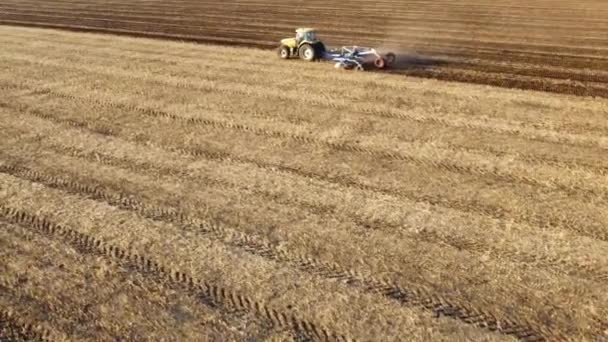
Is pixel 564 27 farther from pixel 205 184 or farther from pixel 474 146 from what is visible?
pixel 205 184

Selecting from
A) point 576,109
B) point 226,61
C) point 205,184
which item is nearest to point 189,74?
point 226,61

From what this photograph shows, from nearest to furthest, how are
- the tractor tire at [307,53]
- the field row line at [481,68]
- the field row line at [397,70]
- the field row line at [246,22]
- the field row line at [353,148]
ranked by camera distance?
the field row line at [353,148] → the field row line at [481,68] → the field row line at [397,70] → the tractor tire at [307,53] → the field row line at [246,22]

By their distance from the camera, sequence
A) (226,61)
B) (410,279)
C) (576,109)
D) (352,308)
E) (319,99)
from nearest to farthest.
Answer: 1. (352,308)
2. (410,279)
3. (576,109)
4. (319,99)
5. (226,61)

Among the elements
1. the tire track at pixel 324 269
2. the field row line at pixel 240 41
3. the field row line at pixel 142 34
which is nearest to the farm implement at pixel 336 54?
the field row line at pixel 240 41

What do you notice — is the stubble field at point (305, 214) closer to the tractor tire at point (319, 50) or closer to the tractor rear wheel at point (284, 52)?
the tractor tire at point (319, 50)

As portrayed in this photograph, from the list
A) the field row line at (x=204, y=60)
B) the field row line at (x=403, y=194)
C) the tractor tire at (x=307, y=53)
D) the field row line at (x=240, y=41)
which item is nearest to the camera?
the field row line at (x=403, y=194)

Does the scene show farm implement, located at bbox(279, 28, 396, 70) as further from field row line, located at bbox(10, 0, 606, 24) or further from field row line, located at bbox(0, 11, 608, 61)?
field row line, located at bbox(10, 0, 606, 24)
